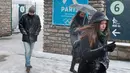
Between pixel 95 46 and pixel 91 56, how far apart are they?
5.4 inches

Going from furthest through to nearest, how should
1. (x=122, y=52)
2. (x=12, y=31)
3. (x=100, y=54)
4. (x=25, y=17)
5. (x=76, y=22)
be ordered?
(x=12, y=31), (x=122, y=52), (x=25, y=17), (x=76, y=22), (x=100, y=54)

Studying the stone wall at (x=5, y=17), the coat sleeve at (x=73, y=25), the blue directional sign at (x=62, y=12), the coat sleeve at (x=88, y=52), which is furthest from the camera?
the stone wall at (x=5, y=17)

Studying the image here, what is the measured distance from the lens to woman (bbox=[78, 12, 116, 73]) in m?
3.45

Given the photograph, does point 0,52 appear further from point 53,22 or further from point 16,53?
point 53,22

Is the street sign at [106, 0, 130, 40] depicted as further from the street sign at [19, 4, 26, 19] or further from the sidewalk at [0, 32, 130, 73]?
the street sign at [19, 4, 26, 19]

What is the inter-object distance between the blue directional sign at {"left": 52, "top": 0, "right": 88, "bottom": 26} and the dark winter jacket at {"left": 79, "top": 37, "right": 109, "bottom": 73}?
19.8 feet

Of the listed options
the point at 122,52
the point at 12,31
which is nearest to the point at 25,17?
the point at 122,52

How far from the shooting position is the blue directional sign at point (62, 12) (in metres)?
9.62

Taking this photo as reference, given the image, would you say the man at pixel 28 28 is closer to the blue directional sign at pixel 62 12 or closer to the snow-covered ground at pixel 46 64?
the snow-covered ground at pixel 46 64

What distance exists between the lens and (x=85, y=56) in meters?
3.47

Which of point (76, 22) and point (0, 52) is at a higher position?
point (76, 22)

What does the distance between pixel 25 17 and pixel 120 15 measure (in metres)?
3.08

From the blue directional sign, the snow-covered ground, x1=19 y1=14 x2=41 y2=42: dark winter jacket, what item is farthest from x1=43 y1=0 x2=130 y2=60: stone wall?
x1=19 y1=14 x2=41 y2=42: dark winter jacket

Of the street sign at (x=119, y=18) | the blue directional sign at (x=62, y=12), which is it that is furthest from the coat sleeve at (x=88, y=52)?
the blue directional sign at (x=62, y=12)
